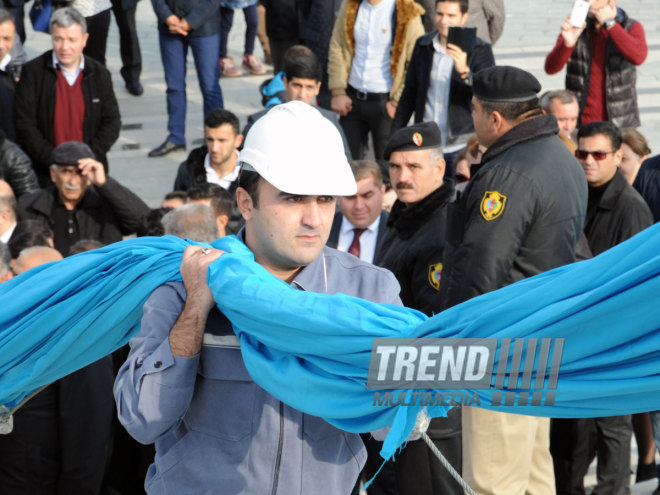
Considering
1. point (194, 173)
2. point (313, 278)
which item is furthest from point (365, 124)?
point (313, 278)

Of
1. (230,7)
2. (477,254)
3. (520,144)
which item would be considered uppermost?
(520,144)

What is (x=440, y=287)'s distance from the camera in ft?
16.4

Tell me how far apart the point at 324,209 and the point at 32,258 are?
2685mm

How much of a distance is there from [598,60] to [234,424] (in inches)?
226

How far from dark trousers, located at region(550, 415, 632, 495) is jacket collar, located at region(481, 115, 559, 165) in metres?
1.73

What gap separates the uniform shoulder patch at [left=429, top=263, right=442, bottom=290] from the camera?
5195mm

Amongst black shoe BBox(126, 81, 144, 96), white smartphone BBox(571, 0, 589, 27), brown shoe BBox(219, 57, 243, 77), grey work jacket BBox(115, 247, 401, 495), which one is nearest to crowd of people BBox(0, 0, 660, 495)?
grey work jacket BBox(115, 247, 401, 495)

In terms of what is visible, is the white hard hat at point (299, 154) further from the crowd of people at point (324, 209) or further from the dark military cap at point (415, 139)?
the dark military cap at point (415, 139)

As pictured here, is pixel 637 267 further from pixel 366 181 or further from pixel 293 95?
pixel 293 95

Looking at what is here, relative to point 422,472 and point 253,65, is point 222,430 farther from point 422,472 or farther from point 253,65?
point 253,65

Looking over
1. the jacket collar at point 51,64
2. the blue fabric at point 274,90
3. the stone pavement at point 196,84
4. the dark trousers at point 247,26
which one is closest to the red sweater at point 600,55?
the blue fabric at point 274,90

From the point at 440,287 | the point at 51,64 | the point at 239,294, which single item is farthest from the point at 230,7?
the point at 239,294

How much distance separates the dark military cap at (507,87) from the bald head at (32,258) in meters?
2.26

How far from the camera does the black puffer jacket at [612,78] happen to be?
776cm
